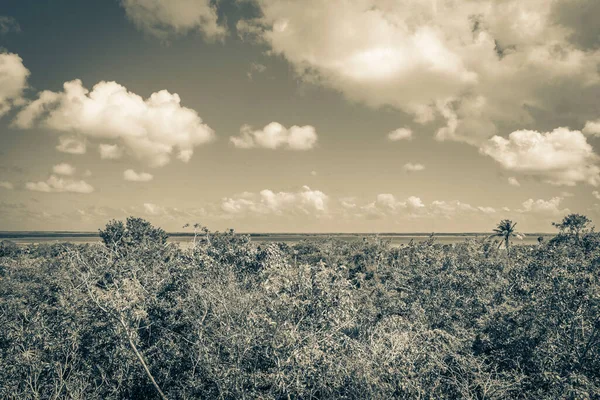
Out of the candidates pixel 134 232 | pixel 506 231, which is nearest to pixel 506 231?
pixel 506 231

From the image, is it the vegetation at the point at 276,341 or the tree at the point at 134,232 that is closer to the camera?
the vegetation at the point at 276,341

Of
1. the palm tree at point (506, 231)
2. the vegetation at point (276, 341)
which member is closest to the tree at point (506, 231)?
the palm tree at point (506, 231)

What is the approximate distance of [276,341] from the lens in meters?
14.3

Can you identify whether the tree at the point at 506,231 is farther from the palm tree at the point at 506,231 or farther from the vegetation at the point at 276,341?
the vegetation at the point at 276,341

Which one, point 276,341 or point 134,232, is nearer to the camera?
point 276,341

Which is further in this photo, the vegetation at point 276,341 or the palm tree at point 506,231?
the palm tree at point 506,231

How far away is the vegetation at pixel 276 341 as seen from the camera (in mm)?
14023

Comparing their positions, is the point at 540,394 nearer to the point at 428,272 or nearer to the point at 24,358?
the point at 428,272

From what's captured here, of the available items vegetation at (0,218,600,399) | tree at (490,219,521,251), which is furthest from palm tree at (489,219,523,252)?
vegetation at (0,218,600,399)

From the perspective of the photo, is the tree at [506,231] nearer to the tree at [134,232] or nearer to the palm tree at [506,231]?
the palm tree at [506,231]

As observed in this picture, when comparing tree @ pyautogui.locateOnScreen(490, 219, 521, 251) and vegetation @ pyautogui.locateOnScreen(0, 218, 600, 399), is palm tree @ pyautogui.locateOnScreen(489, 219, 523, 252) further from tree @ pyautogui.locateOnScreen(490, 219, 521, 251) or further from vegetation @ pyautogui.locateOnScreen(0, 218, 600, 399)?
vegetation @ pyautogui.locateOnScreen(0, 218, 600, 399)

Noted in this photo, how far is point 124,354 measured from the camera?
17.5m

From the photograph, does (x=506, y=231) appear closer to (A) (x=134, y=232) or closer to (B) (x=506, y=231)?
(B) (x=506, y=231)

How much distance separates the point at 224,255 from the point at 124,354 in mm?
6935
